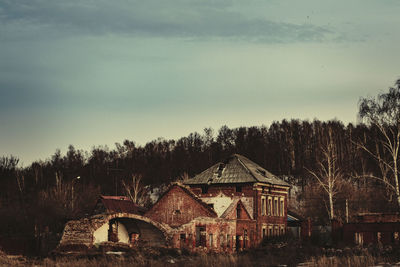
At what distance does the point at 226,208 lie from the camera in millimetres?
47906

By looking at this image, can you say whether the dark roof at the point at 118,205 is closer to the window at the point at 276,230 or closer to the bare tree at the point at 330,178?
the window at the point at 276,230

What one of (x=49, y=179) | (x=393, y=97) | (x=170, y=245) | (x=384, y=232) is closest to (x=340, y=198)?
(x=384, y=232)

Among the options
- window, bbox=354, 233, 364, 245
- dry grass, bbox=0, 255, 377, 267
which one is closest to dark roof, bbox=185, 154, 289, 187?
window, bbox=354, 233, 364, 245

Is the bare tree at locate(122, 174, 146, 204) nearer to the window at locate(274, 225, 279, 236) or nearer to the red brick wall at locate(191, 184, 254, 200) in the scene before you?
the red brick wall at locate(191, 184, 254, 200)

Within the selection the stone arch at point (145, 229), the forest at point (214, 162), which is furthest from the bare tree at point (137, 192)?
the stone arch at point (145, 229)

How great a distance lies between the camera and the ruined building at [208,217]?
133 feet

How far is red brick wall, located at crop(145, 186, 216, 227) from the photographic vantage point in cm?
4500

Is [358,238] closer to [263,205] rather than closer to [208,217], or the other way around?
[263,205]

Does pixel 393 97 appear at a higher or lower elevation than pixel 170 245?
higher

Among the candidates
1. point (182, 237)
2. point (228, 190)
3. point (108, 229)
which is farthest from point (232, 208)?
point (108, 229)

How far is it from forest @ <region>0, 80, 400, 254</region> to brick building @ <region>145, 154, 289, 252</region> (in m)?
5.60

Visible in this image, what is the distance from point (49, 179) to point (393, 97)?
208ft

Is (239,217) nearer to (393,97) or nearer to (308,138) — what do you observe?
(393,97)

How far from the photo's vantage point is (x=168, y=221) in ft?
151
